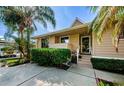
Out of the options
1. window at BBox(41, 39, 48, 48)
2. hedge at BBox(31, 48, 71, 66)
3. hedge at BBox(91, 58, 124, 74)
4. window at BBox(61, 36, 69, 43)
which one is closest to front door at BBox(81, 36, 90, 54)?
window at BBox(61, 36, 69, 43)

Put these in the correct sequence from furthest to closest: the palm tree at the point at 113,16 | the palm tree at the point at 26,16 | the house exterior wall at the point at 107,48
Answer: the palm tree at the point at 26,16 → the house exterior wall at the point at 107,48 → the palm tree at the point at 113,16

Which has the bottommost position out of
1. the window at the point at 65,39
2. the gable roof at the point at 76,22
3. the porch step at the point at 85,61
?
the porch step at the point at 85,61

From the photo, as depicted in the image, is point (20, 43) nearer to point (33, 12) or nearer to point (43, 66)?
point (33, 12)

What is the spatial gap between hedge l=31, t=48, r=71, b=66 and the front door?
2501 millimetres

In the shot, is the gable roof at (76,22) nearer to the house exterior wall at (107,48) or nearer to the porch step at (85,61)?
the porch step at (85,61)

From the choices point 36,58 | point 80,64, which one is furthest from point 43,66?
point 80,64

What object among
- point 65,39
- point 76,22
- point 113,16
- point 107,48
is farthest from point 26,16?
point 113,16

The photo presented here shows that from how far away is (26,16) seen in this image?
12602mm

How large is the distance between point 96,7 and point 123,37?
3.51 meters

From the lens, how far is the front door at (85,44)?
39.9ft

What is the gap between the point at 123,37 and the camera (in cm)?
821

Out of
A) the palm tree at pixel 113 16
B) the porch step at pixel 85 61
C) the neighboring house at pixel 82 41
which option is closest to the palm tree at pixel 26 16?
the neighboring house at pixel 82 41

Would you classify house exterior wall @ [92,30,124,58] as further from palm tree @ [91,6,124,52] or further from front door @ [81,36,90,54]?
front door @ [81,36,90,54]

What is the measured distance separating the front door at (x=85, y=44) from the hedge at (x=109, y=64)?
3.38m
